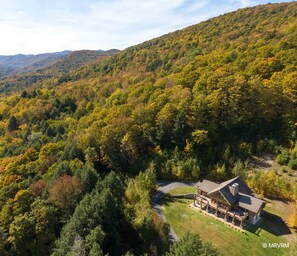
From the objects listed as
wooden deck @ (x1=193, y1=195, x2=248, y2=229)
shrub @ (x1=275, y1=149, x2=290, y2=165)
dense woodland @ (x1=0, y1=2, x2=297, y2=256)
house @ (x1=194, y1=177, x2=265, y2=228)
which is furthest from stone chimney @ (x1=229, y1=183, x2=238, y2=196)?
shrub @ (x1=275, y1=149, x2=290, y2=165)

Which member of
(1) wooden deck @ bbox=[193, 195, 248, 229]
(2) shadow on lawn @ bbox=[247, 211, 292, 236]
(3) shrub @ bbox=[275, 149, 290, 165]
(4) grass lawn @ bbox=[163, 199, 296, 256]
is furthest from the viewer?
(3) shrub @ bbox=[275, 149, 290, 165]

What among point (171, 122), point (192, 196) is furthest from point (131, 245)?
point (171, 122)

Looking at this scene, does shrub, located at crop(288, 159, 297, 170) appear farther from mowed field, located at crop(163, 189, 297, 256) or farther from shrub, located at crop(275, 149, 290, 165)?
mowed field, located at crop(163, 189, 297, 256)

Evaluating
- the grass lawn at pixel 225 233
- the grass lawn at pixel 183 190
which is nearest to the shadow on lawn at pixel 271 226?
the grass lawn at pixel 225 233

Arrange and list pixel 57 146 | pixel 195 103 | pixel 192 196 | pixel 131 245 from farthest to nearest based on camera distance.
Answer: pixel 57 146 < pixel 195 103 < pixel 192 196 < pixel 131 245

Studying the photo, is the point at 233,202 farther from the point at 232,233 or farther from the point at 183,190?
the point at 183,190

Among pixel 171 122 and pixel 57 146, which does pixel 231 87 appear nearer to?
pixel 171 122

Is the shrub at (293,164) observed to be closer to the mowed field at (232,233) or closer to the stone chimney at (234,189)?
the mowed field at (232,233)
